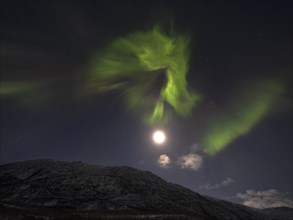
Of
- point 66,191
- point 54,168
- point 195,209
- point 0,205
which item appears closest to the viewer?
point 0,205

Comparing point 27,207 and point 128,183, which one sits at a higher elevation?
point 128,183

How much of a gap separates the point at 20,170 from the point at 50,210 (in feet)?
235

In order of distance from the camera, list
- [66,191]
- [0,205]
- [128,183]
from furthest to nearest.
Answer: [128,183] → [66,191] → [0,205]

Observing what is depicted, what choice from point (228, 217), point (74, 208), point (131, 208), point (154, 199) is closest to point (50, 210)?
point (74, 208)

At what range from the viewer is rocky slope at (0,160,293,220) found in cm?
13112

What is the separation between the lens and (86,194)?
495 feet

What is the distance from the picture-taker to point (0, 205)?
4759 inches

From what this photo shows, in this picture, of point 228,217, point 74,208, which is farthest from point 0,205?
point 228,217

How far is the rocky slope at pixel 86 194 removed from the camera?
131125mm

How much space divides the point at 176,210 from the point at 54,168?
291ft

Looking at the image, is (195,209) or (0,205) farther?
(195,209)

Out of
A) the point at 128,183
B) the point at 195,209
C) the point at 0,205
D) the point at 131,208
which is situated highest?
the point at 128,183

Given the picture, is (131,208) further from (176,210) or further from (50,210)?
(50,210)

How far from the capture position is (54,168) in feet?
615
